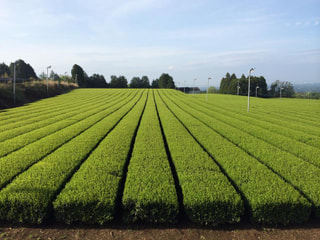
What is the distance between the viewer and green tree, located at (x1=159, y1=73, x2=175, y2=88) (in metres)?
128

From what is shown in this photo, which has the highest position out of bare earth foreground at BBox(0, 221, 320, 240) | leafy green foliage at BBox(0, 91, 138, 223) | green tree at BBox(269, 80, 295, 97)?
green tree at BBox(269, 80, 295, 97)

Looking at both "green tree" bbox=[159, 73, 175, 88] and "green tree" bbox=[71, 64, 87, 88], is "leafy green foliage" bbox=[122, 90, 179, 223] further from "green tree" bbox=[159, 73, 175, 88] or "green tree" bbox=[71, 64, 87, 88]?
"green tree" bbox=[159, 73, 175, 88]

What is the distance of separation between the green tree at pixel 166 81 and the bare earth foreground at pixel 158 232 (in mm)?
123664

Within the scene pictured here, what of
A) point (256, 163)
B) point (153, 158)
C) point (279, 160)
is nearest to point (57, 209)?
→ point (153, 158)

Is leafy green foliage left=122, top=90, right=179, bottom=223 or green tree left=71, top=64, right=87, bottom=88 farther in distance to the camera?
green tree left=71, top=64, right=87, bottom=88

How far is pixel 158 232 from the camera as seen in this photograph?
522cm

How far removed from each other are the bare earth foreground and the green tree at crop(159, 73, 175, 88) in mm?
123664

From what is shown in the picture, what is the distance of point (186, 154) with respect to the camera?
8.74m

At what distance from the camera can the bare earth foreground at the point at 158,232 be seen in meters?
5.06

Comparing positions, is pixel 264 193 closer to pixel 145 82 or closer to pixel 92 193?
pixel 92 193

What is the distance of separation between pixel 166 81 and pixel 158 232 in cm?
12695

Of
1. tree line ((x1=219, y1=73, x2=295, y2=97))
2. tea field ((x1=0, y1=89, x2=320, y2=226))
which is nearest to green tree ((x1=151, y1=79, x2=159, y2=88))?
tree line ((x1=219, y1=73, x2=295, y2=97))

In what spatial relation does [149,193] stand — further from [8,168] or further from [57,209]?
[8,168]

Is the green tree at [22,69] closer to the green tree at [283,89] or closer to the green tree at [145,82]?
the green tree at [145,82]
